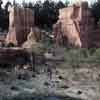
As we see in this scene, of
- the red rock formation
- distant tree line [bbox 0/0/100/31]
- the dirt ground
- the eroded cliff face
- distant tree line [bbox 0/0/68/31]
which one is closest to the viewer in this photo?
the dirt ground

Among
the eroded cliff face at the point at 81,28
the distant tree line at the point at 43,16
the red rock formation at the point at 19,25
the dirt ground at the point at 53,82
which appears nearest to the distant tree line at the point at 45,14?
the distant tree line at the point at 43,16

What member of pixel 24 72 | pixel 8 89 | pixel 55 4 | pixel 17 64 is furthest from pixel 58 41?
pixel 55 4

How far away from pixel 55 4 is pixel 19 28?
17.3 m

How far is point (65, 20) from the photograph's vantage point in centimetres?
2281

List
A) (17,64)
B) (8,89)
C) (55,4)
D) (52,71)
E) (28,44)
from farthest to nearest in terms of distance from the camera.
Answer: (55,4) → (28,44) → (17,64) → (52,71) → (8,89)

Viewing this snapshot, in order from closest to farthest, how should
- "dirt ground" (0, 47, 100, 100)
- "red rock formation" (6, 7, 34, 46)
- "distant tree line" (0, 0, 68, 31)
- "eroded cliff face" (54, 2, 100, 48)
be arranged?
"dirt ground" (0, 47, 100, 100)
"eroded cliff face" (54, 2, 100, 48)
"red rock formation" (6, 7, 34, 46)
"distant tree line" (0, 0, 68, 31)

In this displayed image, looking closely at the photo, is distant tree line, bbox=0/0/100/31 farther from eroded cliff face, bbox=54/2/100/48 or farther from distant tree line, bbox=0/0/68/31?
eroded cliff face, bbox=54/2/100/48

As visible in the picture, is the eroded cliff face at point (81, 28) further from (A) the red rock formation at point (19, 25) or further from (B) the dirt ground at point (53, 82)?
(B) the dirt ground at point (53, 82)

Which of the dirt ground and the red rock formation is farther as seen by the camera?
the red rock formation

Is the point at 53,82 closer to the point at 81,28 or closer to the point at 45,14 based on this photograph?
the point at 81,28

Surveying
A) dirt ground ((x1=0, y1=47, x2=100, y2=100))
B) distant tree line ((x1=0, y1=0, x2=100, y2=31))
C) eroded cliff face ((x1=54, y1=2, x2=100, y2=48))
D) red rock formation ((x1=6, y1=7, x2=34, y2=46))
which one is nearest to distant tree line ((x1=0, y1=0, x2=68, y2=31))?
distant tree line ((x1=0, y1=0, x2=100, y2=31))

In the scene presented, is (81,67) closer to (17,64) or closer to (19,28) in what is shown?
(17,64)

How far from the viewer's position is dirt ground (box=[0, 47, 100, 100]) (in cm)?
962

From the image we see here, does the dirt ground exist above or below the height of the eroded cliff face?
below
